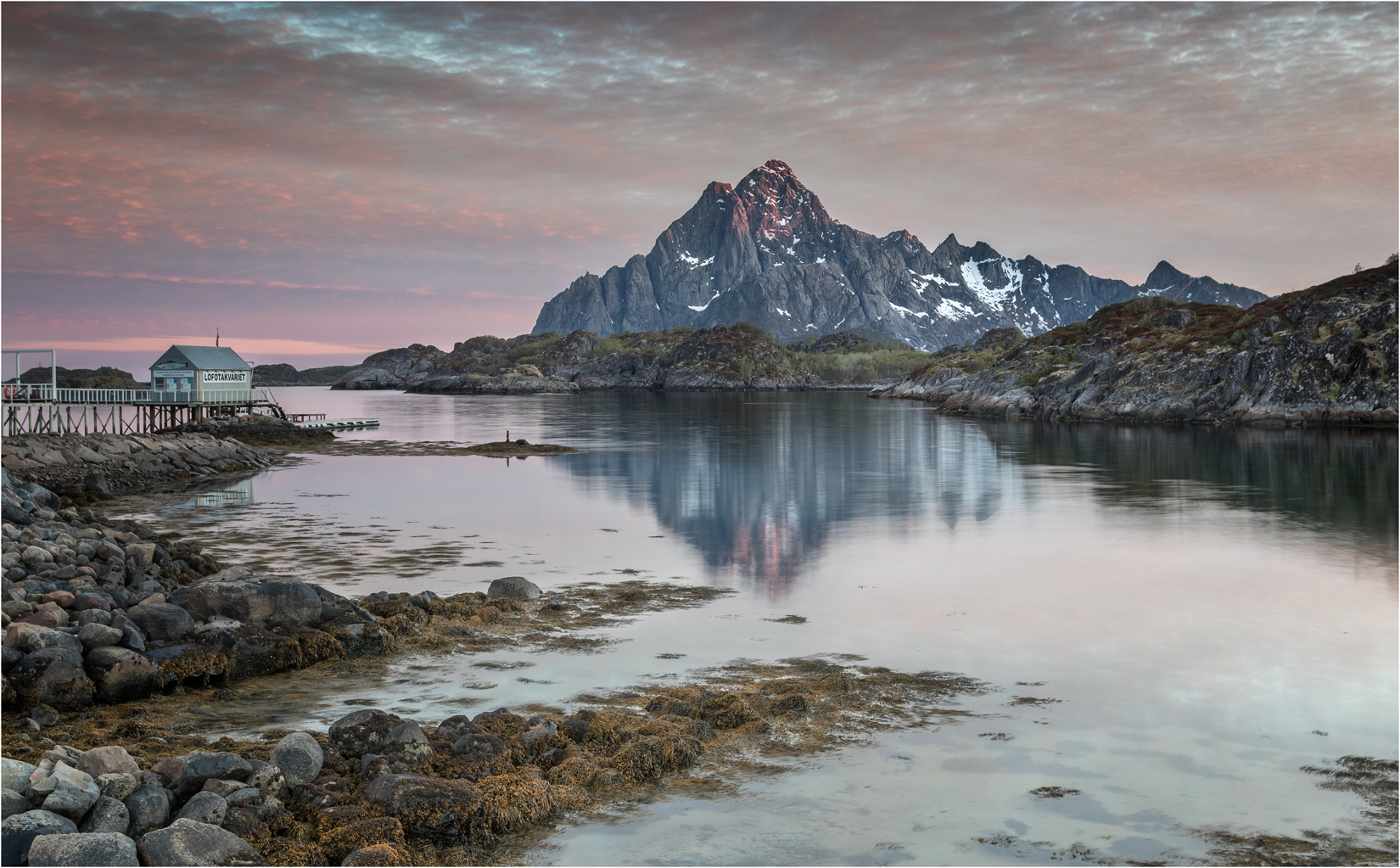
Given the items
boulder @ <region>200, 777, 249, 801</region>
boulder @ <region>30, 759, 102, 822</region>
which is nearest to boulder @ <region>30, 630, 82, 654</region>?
boulder @ <region>30, 759, 102, 822</region>

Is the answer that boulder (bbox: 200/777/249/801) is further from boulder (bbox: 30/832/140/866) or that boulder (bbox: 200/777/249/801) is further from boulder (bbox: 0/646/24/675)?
boulder (bbox: 0/646/24/675)

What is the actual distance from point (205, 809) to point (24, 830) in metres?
1.42

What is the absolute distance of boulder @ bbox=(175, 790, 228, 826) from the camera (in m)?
8.80

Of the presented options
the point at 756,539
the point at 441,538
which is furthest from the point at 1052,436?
the point at 441,538

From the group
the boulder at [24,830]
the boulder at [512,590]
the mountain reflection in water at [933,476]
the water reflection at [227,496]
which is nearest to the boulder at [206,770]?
the boulder at [24,830]

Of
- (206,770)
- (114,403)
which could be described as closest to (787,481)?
(206,770)

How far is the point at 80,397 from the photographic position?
3012 inches

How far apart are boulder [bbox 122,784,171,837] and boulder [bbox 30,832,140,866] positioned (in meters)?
0.64

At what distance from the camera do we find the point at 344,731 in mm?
11234

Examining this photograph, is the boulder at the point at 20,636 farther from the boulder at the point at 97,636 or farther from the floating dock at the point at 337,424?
the floating dock at the point at 337,424

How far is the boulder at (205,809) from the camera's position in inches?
347

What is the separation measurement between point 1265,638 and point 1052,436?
66.6 meters

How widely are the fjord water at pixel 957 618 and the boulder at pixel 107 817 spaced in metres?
3.88

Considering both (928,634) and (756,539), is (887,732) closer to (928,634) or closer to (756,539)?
(928,634)
